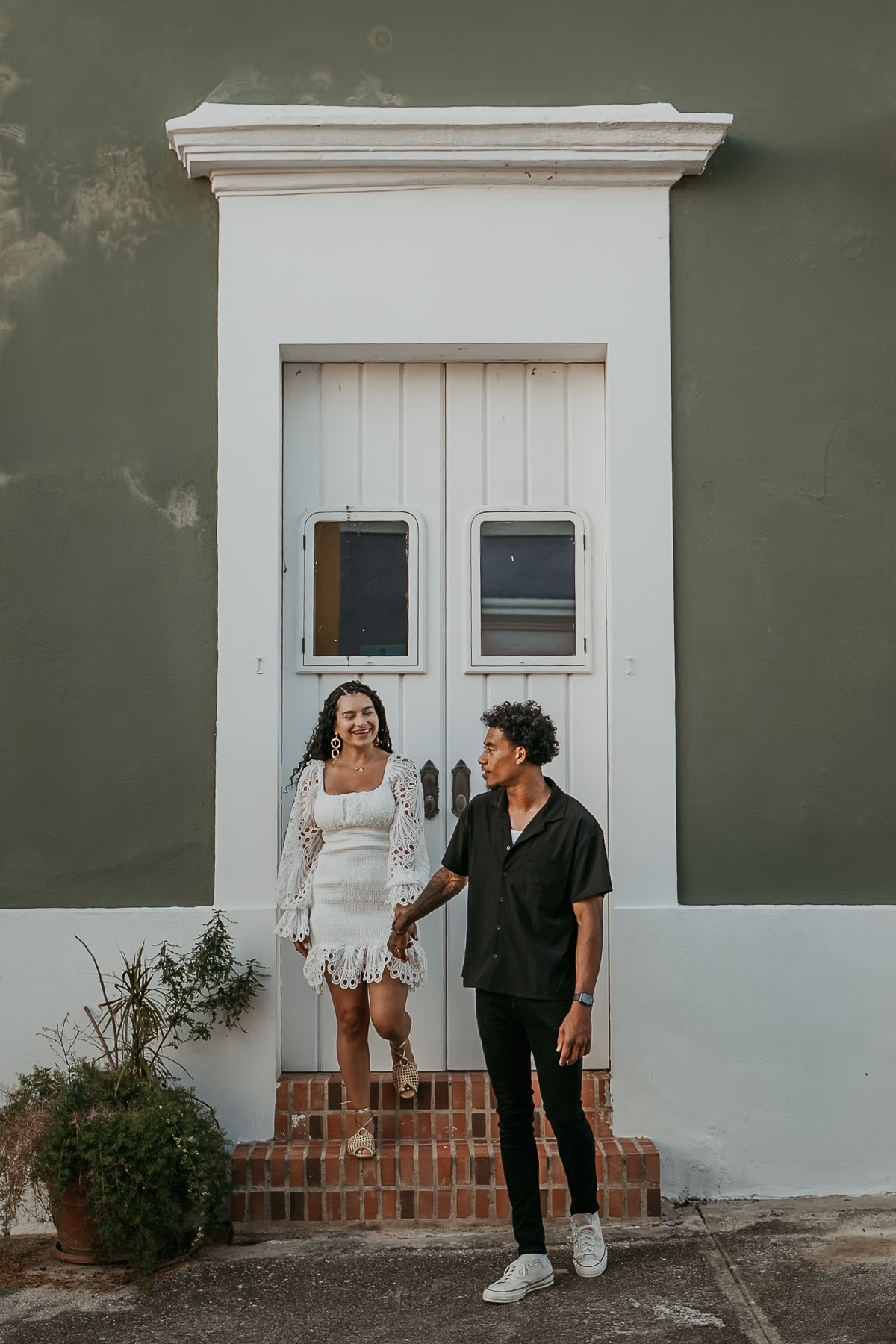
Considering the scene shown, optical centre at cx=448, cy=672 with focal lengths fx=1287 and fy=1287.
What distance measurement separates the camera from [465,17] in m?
5.27

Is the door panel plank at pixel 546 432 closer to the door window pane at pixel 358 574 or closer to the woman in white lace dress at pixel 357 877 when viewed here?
the door window pane at pixel 358 574

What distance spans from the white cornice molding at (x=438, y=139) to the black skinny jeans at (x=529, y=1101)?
3.24m

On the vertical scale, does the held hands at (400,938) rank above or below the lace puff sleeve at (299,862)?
below

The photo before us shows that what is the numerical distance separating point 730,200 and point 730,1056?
3.43 meters

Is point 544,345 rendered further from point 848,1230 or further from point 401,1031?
point 848,1230

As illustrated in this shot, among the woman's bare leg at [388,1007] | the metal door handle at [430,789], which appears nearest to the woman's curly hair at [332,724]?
the metal door handle at [430,789]

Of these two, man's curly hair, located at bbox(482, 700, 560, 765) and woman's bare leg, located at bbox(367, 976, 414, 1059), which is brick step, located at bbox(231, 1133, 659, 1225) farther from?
man's curly hair, located at bbox(482, 700, 560, 765)

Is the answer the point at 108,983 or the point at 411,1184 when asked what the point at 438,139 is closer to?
the point at 108,983

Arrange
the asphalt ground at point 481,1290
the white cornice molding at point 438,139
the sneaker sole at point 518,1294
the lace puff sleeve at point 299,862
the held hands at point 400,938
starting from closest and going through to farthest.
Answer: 1. the asphalt ground at point 481,1290
2. the sneaker sole at point 518,1294
3. the held hands at point 400,938
4. the lace puff sleeve at point 299,862
5. the white cornice molding at point 438,139

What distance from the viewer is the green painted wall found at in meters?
5.12

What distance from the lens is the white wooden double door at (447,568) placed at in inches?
210

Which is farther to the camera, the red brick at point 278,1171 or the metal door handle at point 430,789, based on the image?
the metal door handle at point 430,789

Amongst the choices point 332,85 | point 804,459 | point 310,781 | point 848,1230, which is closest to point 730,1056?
point 848,1230

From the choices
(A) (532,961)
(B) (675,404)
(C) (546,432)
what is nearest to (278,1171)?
(A) (532,961)
